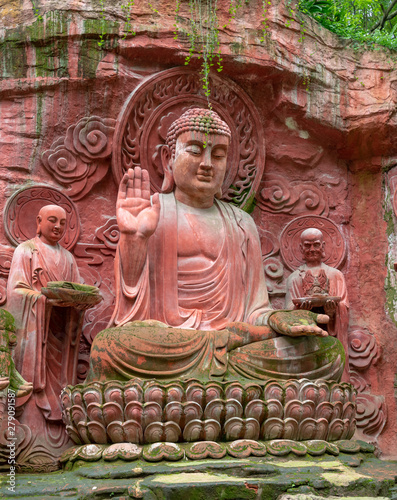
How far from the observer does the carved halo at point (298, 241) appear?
8922 millimetres

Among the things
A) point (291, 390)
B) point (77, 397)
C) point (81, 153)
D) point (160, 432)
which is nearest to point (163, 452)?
point (160, 432)

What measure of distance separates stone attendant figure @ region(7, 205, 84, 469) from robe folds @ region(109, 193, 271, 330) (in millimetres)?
525

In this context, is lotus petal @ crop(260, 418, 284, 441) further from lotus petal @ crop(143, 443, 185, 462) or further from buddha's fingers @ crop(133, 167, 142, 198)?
buddha's fingers @ crop(133, 167, 142, 198)

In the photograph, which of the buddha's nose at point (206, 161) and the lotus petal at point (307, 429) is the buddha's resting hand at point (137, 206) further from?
the lotus petal at point (307, 429)

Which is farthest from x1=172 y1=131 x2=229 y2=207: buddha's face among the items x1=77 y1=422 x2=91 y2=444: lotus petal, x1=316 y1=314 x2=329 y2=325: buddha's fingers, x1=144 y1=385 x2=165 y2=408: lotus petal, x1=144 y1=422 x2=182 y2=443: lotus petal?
x1=77 y1=422 x2=91 y2=444: lotus petal

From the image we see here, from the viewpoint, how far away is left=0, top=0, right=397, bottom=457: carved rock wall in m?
8.45

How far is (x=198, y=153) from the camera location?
808 centimetres

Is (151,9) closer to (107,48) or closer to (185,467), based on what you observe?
(107,48)

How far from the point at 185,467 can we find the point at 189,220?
2.72 metres

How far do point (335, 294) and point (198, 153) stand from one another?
1974 millimetres

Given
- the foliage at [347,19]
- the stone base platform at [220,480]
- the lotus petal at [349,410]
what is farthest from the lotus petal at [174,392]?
the foliage at [347,19]

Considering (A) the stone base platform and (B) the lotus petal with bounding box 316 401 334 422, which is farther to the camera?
(B) the lotus petal with bounding box 316 401 334 422

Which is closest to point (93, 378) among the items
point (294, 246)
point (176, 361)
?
point (176, 361)

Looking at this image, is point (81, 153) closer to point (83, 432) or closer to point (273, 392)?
point (83, 432)
